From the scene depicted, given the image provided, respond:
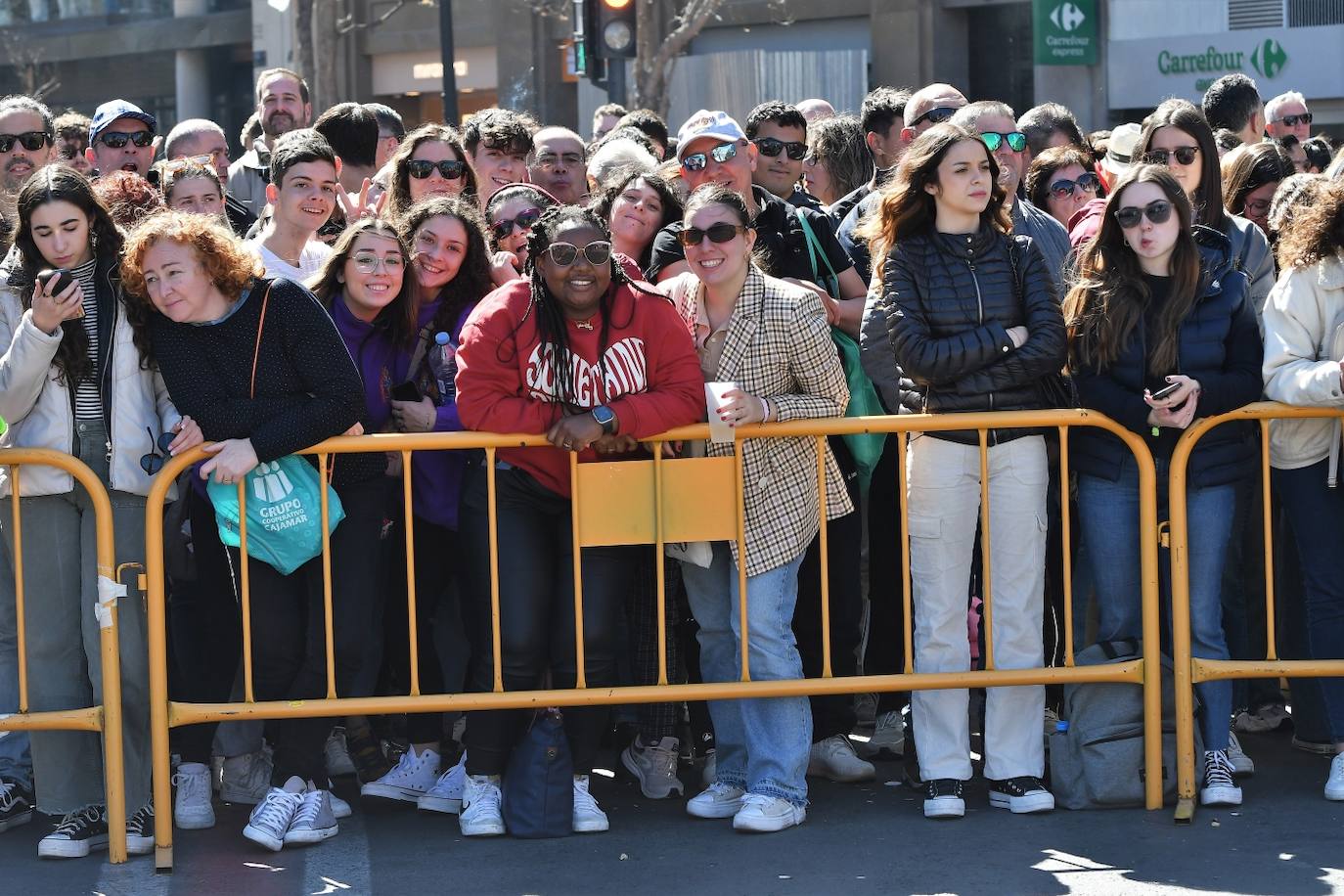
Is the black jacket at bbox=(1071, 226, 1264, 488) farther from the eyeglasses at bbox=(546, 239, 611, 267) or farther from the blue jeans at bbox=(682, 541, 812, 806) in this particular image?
the eyeglasses at bbox=(546, 239, 611, 267)

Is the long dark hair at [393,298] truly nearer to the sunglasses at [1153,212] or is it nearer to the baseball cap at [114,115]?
the sunglasses at [1153,212]

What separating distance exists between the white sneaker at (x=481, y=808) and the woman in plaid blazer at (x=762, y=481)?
2.15 ft

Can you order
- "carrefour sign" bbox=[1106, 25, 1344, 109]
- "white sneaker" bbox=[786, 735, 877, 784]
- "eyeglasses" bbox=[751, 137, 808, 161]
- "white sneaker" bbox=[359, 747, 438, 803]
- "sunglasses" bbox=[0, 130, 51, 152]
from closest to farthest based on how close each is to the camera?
1. "white sneaker" bbox=[359, 747, 438, 803]
2. "white sneaker" bbox=[786, 735, 877, 784]
3. "eyeglasses" bbox=[751, 137, 808, 161]
4. "sunglasses" bbox=[0, 130, 51, 152]
5. "carrefour sign" bbox=[1106, 25, 1344, 109]

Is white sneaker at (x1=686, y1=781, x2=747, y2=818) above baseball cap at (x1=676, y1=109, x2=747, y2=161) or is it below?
below

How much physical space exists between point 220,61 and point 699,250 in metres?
29.0

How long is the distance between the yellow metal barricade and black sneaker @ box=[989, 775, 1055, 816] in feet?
1.38

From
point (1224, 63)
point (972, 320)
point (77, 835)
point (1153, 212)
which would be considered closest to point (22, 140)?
point (77, 835)

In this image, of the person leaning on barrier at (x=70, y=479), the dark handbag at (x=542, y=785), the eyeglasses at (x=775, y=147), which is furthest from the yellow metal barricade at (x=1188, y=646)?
the person leaning on barrier at (x=70, y=479)

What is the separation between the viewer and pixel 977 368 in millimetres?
5695

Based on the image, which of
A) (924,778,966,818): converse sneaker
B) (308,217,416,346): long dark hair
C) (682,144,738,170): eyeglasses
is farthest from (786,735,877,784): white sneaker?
(682,144,738,170): eyeglasses

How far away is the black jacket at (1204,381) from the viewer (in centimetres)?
570

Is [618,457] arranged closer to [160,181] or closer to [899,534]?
[899,534]

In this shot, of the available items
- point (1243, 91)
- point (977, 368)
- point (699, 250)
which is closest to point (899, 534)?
point (977, 368)

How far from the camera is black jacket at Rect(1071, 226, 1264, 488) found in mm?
5703
